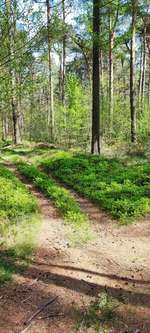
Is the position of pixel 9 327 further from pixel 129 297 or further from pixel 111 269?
pixel 111 269

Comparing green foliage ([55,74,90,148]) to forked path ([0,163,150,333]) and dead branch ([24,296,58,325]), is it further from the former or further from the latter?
dead branch ([24,296,58,325])

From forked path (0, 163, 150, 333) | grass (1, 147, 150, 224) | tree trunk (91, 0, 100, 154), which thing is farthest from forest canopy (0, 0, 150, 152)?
forked path (0, 163, 150, 333)

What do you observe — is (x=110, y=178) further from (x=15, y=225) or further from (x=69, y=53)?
(x=69, y=53)

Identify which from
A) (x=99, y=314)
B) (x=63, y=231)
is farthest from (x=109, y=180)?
(x=99, y=314)

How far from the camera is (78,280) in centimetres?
532

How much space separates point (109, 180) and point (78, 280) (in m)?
5.87

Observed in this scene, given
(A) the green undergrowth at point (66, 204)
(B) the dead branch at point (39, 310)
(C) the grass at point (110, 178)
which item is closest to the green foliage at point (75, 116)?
(C) the grass at point (110, 178)

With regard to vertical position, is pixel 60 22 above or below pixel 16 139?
above

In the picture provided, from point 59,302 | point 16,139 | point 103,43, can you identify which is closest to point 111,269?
point 59,302

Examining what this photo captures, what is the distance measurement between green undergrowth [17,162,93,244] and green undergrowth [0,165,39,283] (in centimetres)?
67

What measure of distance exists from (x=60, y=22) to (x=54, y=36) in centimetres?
38

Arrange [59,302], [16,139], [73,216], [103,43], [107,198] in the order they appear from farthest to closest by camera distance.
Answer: [16,139] < [103,43] < [107,198] < [73,216] < [59,302]

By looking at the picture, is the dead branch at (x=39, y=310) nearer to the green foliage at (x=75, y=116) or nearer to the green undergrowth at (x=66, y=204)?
the green undergrowth at (x=66, y=204)

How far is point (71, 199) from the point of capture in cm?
939
